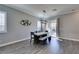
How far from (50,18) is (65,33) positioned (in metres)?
2.94

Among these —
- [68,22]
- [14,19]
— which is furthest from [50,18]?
[14,19]

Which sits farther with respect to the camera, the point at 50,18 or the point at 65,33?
the point at 50,18

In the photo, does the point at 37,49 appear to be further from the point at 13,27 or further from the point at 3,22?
the point at 3,22

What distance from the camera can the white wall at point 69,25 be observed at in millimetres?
7641

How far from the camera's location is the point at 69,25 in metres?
8.20

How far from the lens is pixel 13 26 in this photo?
6000 mm

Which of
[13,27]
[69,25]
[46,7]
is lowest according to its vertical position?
[13,27]

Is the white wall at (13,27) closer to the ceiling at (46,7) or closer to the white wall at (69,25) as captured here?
the ceiling at (46,7)

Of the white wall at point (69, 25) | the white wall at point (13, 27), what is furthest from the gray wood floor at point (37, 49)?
the white wall at point (69, 25)

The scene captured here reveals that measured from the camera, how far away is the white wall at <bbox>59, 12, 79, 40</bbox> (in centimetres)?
764

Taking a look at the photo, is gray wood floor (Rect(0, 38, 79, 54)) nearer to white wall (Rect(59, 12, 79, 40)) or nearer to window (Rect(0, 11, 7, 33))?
window (Rect(0, 11, 7, 33))

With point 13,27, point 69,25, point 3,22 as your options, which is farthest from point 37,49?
point 69,25

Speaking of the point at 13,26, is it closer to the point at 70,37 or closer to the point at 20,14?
the point at 20,14

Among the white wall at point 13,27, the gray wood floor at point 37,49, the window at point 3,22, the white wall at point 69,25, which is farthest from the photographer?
the white wall at point 69,25
